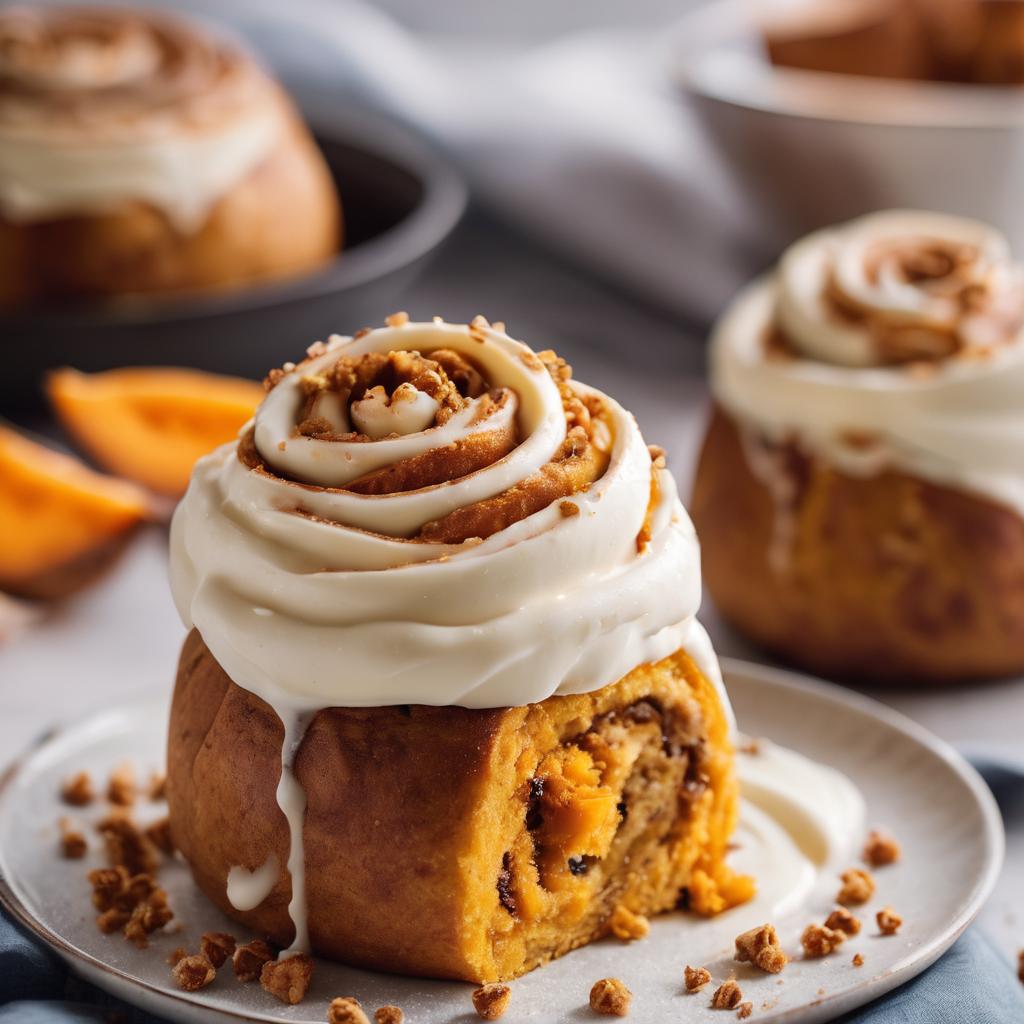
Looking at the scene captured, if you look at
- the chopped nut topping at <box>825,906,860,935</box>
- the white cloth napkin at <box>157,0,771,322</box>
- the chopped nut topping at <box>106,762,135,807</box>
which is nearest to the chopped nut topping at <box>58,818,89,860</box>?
the chopped nut topping at <box>106,762,135,807</box>

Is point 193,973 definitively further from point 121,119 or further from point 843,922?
point 121,119

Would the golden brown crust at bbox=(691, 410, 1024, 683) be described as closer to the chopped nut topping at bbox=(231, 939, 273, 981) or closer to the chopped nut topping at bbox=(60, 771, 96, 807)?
the chopped nut topping at bbox=(60, 771, 96, 807)

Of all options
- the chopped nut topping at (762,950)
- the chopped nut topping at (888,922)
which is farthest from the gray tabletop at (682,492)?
the chopped nut topping at (762,950)

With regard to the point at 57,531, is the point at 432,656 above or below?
above

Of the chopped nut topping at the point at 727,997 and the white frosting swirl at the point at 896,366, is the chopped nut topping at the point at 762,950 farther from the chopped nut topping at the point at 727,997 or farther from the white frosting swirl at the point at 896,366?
the white frosting swirl at the point at 896,366

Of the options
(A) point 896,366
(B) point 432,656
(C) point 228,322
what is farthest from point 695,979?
(C) point 228,322

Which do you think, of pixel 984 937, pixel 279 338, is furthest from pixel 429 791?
pixel 279 338
